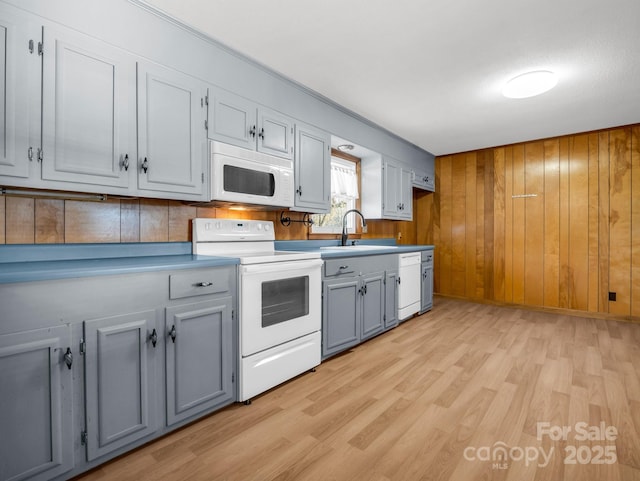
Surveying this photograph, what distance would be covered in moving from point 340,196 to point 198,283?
8.34ft

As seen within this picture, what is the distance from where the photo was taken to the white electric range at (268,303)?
1.99m

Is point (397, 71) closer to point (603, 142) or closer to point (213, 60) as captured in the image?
point (213, 60)

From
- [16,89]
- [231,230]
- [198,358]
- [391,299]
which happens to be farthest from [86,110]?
[391,299]

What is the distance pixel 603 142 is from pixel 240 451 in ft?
17.2

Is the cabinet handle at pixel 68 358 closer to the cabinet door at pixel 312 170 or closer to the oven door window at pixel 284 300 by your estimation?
the oven door window at pixel 284 300

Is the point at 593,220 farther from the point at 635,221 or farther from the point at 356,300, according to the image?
the point at 356,300

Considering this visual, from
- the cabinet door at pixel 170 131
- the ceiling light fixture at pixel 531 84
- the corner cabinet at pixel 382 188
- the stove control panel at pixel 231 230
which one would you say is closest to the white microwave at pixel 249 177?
the cabinet door at pixel 170 131

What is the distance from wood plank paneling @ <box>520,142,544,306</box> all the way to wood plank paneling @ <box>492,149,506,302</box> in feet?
0.96

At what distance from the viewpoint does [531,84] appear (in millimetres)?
2748

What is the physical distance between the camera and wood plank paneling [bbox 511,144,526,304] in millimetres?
4664

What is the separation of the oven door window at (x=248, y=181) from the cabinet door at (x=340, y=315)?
90 centimetres

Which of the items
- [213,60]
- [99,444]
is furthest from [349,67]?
[99,444]

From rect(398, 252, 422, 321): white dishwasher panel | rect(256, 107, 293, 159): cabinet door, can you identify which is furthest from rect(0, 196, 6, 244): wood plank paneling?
rect(398, 252, 422, 321): white dishwasher panel

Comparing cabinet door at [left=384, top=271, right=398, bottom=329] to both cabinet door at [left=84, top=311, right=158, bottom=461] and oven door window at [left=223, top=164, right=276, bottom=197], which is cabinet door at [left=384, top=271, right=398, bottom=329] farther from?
cabinet door at [left=84, top=311, right=158, bottom=461]
